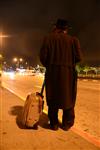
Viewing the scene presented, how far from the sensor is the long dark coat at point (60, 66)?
6633 millimetres

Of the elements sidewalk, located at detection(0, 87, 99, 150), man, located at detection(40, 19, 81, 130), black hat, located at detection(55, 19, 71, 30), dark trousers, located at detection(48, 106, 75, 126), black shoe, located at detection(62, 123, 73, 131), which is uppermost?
black hat, located at detection(55, 19, 71, 30)

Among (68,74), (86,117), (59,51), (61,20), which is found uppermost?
(61,20)

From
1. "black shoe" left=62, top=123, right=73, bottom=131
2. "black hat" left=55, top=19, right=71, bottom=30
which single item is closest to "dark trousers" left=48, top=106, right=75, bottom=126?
"black shoe" left=62, top=123, right=73, bottom=131

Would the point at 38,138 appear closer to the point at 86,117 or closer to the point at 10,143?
the point at 10,143

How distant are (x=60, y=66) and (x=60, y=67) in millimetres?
18

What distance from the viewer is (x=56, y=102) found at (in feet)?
21.9

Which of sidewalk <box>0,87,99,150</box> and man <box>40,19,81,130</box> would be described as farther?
man <box>40,19,81,130</box>

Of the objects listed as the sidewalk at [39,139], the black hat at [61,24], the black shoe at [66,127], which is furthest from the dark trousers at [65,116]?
the black hat at [61,24]

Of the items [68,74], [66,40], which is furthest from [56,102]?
[66,40]

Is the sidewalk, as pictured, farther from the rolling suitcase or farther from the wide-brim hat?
the wide-brim hat

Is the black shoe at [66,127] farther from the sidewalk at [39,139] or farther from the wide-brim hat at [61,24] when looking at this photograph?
the wide-brim hat at [61,24]

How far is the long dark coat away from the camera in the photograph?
6.63m

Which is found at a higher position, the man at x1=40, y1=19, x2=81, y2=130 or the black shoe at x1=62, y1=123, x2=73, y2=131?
the man at x1=40, y1=19, x2=81, y2=130

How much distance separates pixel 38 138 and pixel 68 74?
1.32 m
